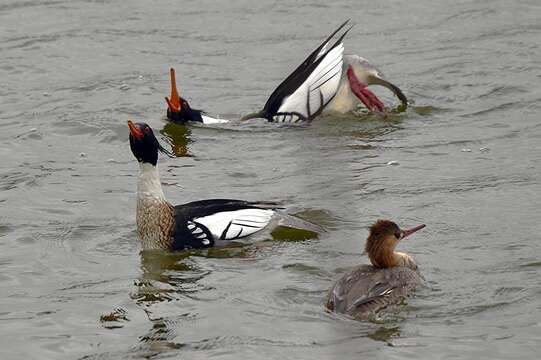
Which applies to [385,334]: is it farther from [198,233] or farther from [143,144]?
[143,144]

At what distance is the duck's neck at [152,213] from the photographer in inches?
406

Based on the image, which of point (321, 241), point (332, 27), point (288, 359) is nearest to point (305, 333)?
point (288, 359)

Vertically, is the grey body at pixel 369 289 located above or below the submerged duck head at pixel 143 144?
below

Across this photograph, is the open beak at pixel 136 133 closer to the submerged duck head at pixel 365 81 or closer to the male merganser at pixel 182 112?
the male merganser at pixel 182 112

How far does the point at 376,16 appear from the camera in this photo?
1733 centimetres

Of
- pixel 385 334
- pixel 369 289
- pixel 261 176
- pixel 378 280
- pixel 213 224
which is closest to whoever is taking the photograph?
pixel 385 334

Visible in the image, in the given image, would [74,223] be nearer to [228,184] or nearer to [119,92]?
[228,184]

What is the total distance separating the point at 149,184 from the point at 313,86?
156 inches

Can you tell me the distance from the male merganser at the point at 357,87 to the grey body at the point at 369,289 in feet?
16.6

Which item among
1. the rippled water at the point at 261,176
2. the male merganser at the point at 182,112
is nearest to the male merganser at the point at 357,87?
the rippled water at the point at 261,176

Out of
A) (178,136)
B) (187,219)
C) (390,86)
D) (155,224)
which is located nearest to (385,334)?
(187,219)

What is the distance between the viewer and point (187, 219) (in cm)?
1033

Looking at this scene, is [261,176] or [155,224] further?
[261,176]

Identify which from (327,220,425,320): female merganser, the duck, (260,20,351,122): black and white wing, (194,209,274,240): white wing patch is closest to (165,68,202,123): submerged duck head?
the duck
